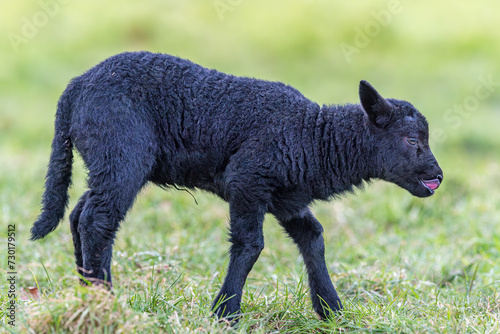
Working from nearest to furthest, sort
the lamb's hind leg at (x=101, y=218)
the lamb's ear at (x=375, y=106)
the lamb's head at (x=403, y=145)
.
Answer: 1. the lamb's hind leg at (x=101, y=218)
2. the lamb's ear at (x=375, y=106)
3. the lamb's head at (x=403, y=145)

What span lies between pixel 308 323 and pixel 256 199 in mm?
951

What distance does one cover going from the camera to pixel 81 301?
3.65 meters

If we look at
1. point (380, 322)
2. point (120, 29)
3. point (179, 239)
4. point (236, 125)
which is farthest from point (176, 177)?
point (120, 29)

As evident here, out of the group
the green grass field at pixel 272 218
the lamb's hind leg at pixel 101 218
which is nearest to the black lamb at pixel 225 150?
the lamb's hind leg at pixel 101 218

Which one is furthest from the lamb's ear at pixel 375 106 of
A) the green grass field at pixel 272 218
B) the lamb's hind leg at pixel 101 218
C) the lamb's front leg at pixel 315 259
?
the lamb's hind leg at pixel 101 218

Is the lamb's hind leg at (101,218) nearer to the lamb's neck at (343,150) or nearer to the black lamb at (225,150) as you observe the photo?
the black lamb at (225,150)

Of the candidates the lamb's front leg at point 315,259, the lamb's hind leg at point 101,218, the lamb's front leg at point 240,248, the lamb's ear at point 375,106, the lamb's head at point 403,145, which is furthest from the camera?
the lamb's front leg at point 315,259

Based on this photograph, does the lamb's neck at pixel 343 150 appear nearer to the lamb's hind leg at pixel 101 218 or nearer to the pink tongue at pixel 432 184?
the pink tongue at pixel 432 184

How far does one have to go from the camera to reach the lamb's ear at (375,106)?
4.43 metres

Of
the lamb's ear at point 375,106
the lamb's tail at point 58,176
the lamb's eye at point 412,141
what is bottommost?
the lamb's tail at point 58,176

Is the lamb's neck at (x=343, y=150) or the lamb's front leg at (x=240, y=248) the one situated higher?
the lamb's neck at (x=343, y=150)

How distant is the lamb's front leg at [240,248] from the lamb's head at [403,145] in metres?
1.04

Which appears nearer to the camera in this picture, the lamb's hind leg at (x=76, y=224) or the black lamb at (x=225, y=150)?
the black lamb at (x=225, y=150)

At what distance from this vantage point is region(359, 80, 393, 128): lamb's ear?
14.5ft
